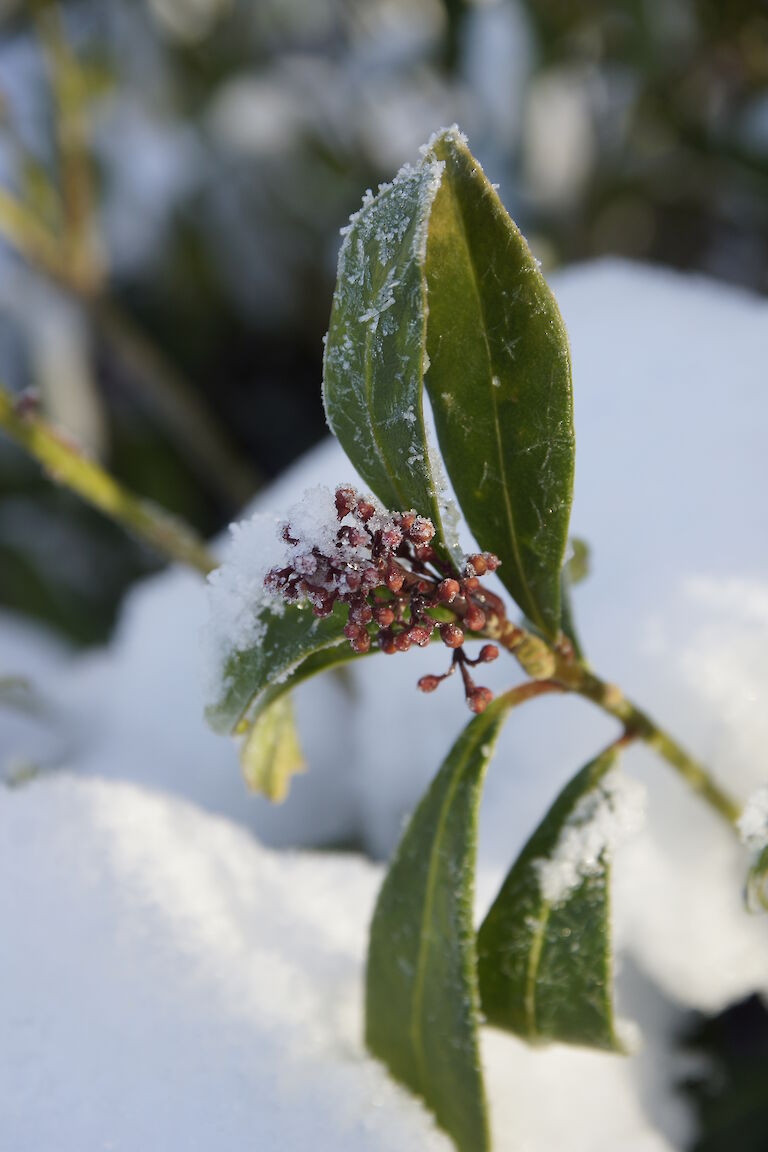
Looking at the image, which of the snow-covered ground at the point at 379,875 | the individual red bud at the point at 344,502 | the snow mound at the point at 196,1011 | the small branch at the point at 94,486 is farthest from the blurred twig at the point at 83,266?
the individual red bud at the point at 344,502

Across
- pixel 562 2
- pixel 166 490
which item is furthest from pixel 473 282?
pixel 166 490

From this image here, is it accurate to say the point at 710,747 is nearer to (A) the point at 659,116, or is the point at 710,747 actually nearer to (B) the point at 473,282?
(B) the point at 473,282

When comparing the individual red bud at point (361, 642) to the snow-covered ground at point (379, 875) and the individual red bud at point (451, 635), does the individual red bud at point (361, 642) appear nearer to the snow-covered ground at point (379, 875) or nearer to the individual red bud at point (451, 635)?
the individual red bud at point (451, 635)

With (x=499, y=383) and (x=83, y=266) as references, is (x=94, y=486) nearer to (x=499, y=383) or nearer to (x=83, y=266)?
(x=499, y=383)

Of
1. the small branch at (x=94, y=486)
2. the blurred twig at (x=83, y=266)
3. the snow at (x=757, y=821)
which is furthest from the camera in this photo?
the blurred twig at (x=83, y=266)

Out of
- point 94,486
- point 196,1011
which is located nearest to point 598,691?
point 196,1011
